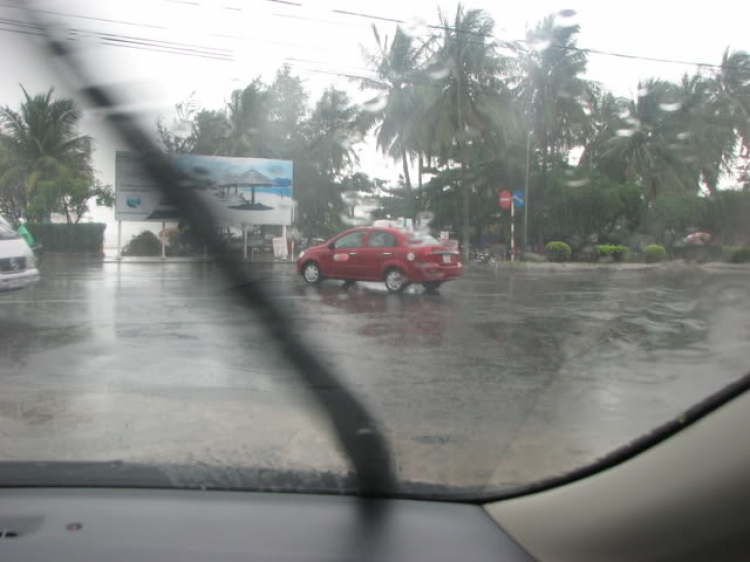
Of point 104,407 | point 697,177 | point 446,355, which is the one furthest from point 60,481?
point 446,355

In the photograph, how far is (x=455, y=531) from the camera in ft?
7.70

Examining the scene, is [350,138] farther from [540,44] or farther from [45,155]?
[45,155]

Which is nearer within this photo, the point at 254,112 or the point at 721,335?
the point at 254,112

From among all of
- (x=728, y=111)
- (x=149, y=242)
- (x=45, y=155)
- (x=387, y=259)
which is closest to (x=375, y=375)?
(x=45, y=155)

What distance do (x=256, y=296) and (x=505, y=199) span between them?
58.1ft

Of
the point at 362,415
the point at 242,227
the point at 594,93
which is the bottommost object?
the point at 362,415

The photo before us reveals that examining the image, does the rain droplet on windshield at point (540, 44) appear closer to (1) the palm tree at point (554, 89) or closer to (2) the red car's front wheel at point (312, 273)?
(1) the palm tree at point (554, 89)

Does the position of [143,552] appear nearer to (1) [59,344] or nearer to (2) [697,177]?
(2) [697,177]

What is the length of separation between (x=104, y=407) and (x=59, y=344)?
10.8 feet

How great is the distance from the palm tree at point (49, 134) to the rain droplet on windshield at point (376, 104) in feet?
28.6

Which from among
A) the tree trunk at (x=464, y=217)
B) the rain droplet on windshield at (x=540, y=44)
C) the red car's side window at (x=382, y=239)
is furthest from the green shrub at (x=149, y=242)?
the tree trunk at (x=464, y=217)

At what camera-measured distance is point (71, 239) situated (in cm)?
2339

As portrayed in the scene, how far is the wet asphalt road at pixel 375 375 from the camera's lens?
3617 millimetres

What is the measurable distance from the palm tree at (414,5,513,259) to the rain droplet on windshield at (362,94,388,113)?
1090 mm
